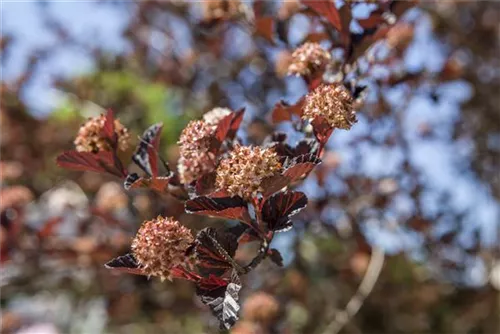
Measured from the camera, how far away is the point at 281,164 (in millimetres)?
978

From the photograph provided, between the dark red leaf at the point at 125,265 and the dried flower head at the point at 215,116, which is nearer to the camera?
Answer: the dark red leaf at the point at 125,265

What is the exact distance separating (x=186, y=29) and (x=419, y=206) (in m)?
1.65

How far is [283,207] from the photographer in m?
0.96

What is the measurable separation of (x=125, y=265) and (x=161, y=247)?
0.22ft

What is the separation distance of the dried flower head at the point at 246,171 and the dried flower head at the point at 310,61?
0.99 feet

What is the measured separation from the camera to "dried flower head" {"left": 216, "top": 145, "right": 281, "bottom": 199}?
0.91m

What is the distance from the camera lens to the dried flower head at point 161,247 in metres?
0.90

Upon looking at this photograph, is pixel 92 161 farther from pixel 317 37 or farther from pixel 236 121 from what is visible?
pixel 317 37

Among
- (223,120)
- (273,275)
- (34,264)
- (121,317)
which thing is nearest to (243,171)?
(223,120)

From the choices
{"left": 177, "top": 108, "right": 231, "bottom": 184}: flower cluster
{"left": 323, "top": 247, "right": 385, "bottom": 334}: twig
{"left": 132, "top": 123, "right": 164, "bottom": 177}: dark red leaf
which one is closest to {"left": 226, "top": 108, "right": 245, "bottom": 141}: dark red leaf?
{"left": 177, "top": 108, "right": 231, "bottom": 184}: flower cluster

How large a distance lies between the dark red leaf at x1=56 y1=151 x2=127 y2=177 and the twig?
4.32 ft

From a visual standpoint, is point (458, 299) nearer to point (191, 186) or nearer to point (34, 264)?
point (34, 264)

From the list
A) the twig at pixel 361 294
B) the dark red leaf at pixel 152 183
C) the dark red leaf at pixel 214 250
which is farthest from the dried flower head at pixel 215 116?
the twig at pixel 361 294

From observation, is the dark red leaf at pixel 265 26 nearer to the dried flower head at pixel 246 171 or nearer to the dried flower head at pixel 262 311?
the dried flower head at pixel 246 171
